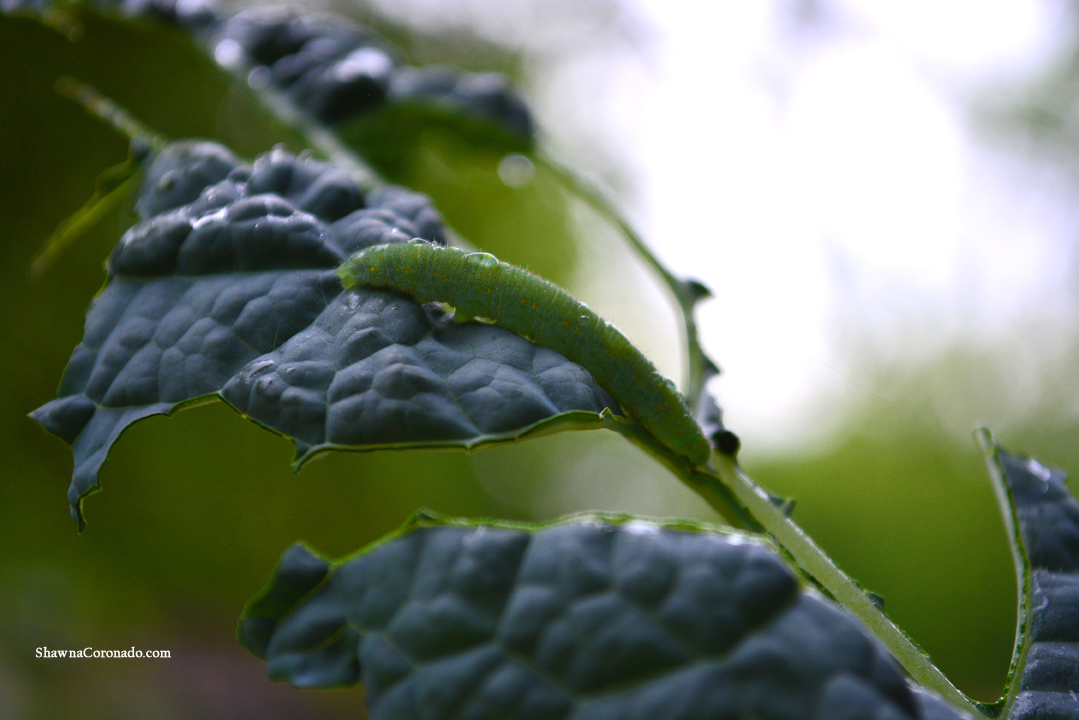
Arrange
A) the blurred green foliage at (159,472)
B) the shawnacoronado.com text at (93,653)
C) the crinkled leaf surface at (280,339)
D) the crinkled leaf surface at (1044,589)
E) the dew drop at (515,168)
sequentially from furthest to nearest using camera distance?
the blurred green foliage at (159,472), the shawnacoronado.com text at (93,653), the dew drop at (515,168), the crinkled leaf surface at (1044,589), the crinkled leaf surface at (280,339)

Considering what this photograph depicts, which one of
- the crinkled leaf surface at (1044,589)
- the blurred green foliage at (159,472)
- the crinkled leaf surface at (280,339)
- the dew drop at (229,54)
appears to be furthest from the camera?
the blurred green foliage at (159,472)

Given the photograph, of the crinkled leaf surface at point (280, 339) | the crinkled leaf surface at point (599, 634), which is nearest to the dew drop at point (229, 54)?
the crinkled leaf surface at point (280, 339)

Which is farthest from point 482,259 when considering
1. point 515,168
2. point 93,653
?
point 93,653

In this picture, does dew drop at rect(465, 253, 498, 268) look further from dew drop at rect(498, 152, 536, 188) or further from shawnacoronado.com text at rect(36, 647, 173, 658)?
shawnacoronado.com text at rect(36, 647, 173, 658)

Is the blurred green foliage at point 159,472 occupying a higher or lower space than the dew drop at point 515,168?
lower

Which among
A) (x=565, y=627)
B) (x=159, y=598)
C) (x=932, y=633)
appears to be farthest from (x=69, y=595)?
(x=932, y=633)

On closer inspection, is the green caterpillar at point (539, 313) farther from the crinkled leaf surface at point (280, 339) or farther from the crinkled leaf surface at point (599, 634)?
the crinkled leaf surface at point (599, 634)
